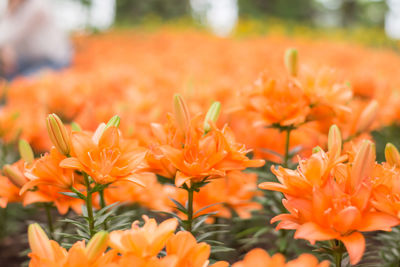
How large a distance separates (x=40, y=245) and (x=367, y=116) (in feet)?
3.89

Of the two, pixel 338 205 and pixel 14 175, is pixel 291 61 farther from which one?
pixel 14 175

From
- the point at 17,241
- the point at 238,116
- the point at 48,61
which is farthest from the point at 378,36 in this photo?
the point at 17,241

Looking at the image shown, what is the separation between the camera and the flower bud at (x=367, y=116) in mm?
1456

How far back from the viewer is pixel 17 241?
2.34 m

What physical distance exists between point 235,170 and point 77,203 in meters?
0.52

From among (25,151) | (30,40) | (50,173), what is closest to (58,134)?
(50,173)

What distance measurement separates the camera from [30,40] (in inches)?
197

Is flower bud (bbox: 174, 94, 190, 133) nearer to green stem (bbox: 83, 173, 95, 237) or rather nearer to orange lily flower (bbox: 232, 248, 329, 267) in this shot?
green stem (bbox: 83, 173, 95, 237)

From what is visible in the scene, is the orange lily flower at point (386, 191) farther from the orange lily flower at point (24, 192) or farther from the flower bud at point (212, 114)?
the orange lily flower at point (24, 192)

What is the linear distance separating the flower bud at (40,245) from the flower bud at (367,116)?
3.80 feet

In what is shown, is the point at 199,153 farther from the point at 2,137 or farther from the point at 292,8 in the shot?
the point at 292,8

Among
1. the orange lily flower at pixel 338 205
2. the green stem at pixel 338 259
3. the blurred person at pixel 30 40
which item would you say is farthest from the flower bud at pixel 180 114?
the blurred person at pixel 30 40

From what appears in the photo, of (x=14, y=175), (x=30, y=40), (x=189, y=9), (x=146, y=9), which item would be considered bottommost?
(x=189, y=9)

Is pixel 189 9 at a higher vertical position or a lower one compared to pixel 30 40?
lower
